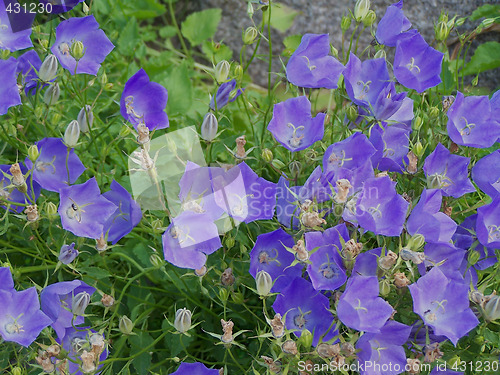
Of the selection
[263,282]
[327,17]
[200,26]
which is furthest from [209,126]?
[327,17]

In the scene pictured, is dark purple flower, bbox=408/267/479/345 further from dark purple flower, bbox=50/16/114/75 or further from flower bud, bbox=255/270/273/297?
dark purple flower, bbox=50/16/114/75

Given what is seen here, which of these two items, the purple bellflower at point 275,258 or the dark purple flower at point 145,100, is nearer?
the purple bellflower at point 275,258

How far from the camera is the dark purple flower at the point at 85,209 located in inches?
59.0

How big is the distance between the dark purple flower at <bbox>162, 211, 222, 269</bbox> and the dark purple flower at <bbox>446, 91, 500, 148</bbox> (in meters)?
0.66

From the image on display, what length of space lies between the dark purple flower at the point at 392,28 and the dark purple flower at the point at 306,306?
2.44 ft

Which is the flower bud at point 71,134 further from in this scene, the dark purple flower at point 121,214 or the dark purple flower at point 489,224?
the dark purple flower at point 489,224

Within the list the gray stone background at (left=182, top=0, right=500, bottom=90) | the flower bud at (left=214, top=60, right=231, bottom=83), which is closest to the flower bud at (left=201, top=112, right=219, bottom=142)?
the flower bud at (left=214, top=60, right=231, bottom=83)

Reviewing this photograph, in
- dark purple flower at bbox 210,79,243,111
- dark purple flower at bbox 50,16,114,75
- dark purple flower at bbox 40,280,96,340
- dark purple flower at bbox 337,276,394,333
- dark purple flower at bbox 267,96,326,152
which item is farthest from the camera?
dark purple flower at bbox 50,16,114,75

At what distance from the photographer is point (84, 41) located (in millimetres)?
1845

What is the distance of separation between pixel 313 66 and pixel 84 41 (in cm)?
71

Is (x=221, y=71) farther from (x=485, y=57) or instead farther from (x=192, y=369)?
(x=485, y=57)

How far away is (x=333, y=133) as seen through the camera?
1.80 m

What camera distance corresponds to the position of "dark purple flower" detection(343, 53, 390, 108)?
5.11 feet

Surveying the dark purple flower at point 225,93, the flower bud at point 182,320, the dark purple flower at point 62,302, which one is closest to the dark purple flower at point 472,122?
the dark purple flower at point 225,93
